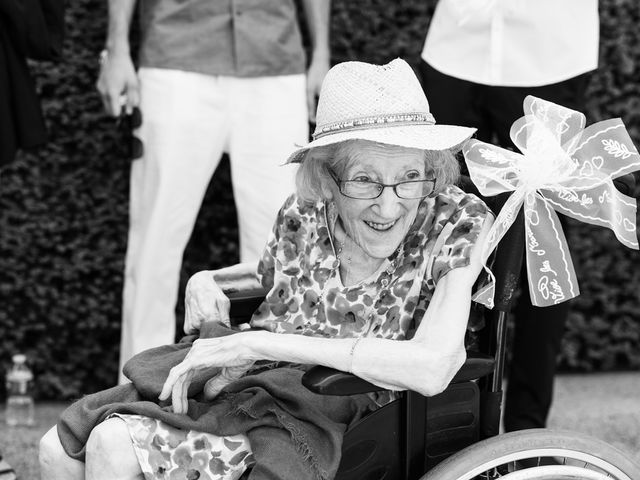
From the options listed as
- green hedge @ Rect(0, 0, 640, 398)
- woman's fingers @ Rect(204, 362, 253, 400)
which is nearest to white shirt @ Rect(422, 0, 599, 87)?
green hedge @ Rect(0, 0, 640, 398)

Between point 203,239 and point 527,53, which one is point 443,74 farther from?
point 203,239

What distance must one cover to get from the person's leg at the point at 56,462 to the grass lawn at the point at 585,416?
162 cm

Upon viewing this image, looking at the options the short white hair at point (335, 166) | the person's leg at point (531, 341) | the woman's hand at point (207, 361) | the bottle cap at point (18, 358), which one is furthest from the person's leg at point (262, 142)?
the woman's hand at point (207, 361)

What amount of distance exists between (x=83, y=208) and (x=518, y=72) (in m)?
1.88

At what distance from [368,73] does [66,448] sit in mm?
1052

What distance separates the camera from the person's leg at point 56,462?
8.35ft

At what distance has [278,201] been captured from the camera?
13.9 feet

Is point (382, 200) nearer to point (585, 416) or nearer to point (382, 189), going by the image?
point (382, 189)

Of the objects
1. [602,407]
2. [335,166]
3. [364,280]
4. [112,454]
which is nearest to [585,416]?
[602,407]

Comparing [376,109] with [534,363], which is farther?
[534,363]

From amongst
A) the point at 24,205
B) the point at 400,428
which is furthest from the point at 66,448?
the point at 24,205

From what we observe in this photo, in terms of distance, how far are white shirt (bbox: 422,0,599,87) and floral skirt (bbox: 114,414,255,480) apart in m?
1.93

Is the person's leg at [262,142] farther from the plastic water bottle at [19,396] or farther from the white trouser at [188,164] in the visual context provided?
the plastic water bottle at [19,396]

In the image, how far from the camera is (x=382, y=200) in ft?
8.57
